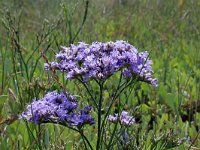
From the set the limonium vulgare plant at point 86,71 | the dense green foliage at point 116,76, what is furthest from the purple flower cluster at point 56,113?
the dense green foliage at point 116,76

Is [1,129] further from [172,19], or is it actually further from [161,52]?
[172,19]

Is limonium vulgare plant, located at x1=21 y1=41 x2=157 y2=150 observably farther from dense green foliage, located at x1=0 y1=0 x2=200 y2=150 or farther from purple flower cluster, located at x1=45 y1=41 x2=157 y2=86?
dense green foliage, located at x1=0 y1=0 x2=200 y2=150

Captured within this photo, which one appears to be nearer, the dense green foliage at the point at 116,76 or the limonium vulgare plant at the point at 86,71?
the limonium vulgare plant at the point at 86,71

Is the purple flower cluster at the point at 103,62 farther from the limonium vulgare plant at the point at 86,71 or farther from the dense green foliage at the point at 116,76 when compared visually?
the dense green foliage at the point at 116,76

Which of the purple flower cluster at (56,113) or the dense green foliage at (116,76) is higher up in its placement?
the dense green foliage at (116,76)

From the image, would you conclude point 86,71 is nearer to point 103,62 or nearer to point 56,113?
point 103,62

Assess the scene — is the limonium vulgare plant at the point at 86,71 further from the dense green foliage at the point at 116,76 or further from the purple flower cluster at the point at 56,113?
the dense green foliage at the point at 116,76

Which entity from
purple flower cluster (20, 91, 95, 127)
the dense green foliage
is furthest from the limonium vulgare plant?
the dense green foliage
